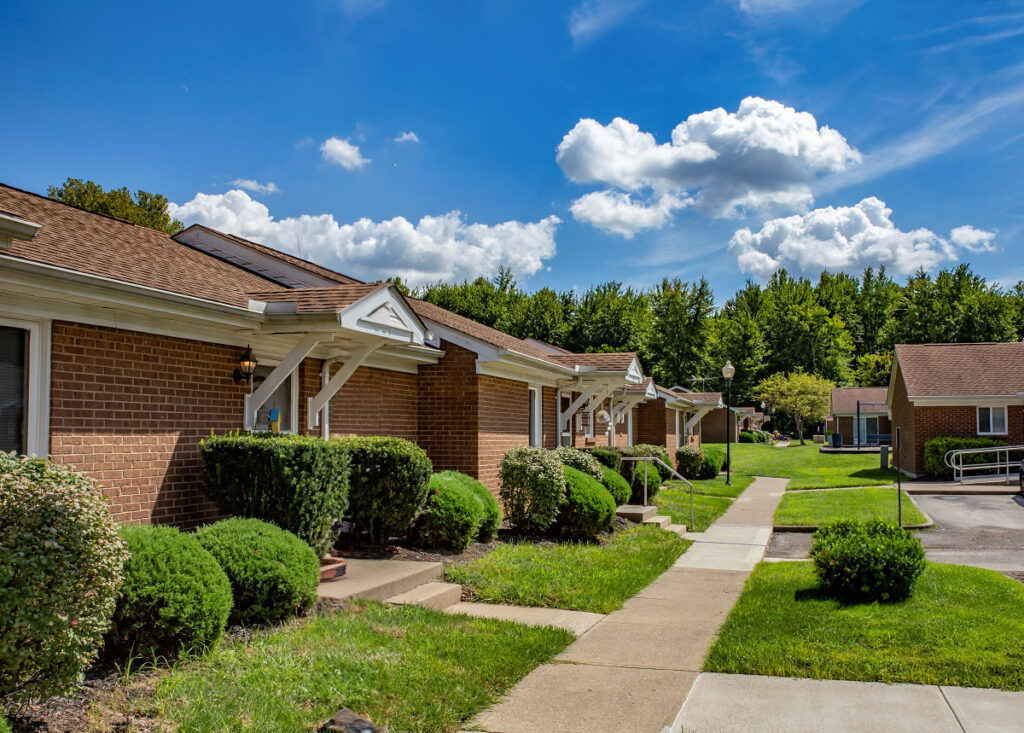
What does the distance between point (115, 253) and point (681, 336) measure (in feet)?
195

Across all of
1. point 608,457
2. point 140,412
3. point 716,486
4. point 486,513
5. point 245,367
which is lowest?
point 716,486

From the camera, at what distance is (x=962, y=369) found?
1155 inches

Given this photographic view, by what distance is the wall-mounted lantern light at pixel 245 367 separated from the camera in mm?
8695

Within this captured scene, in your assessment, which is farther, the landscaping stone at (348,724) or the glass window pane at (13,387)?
the glass window pane at (13,387)

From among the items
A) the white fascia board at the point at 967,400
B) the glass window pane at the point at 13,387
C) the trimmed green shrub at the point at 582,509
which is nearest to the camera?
the glass window pane at the point at 13,387

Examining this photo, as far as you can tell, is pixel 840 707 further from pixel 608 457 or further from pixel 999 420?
pixel 999 420

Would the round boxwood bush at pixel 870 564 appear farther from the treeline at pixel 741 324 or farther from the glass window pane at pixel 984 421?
the treeline at pixel 741 324

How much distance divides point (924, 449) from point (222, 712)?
27909 millimetres

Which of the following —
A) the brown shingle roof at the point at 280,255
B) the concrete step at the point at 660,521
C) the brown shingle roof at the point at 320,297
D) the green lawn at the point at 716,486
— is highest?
the brown shingle roof at the point at 280,255

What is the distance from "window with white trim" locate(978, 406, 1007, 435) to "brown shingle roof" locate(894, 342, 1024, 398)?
0.79 m

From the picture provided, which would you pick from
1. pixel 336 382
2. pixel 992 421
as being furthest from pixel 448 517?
pixel 992 421

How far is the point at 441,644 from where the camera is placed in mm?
6059

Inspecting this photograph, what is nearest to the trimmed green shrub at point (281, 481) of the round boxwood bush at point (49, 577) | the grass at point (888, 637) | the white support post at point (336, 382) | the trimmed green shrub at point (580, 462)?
the white support post at point (336, 382)

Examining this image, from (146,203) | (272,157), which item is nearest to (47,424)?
(272,157)
